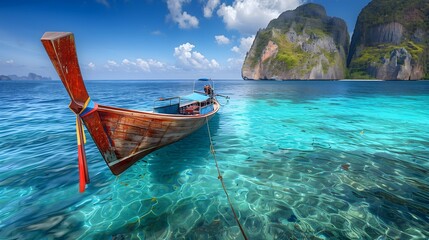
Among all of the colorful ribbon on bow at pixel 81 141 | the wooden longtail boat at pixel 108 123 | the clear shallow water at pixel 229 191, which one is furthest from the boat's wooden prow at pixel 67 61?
the clear shallow water at pixel 229 191

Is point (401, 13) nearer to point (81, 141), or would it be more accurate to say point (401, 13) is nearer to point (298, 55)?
point (298, 55)

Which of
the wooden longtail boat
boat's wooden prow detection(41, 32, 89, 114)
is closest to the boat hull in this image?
the wooden longtail boat

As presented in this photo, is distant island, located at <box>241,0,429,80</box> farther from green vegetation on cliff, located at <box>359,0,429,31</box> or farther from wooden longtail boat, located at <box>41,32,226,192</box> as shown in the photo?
wooden longtail boat, located at <box>41,32,226,192</box>

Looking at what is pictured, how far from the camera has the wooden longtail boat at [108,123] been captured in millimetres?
4245

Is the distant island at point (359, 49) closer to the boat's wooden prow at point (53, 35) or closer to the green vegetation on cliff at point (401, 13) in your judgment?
the green vegetation on cliff at point (401, 13)

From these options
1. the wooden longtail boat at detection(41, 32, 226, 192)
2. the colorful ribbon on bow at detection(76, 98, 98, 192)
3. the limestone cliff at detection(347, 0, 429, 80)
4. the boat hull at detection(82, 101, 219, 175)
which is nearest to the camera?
the wooden longtail boat at detection(41, 32, 226, 192)

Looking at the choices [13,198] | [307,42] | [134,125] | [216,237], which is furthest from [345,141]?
[307,42]

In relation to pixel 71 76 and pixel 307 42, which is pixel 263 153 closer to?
pixel 71 76

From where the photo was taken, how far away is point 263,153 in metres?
10.3

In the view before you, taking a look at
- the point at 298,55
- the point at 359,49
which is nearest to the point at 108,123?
the point at 298,55

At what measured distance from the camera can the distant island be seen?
143 meters

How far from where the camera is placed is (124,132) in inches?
261

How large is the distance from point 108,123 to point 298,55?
199 metres

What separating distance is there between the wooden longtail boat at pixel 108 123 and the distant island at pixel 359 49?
584 ft
